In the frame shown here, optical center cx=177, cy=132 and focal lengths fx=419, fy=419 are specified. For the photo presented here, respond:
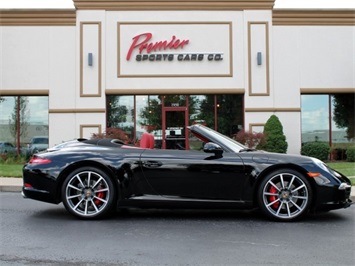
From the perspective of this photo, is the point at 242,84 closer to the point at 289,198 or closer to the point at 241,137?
the point at 241,137

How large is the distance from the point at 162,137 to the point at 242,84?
12.6 ft

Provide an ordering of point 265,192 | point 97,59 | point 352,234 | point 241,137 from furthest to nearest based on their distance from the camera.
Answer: point 97,59 → point 241,137 → point 265,192 → point 352,234

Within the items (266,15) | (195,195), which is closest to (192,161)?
(195,195)

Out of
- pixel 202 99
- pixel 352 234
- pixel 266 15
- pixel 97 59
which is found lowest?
pixel 352 234

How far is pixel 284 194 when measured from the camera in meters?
5.39

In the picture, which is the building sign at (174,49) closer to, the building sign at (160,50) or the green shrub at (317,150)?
the building sign at (160,50)

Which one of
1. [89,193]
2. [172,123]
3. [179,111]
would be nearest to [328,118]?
[179,111]

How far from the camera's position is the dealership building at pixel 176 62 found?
54.7 feet

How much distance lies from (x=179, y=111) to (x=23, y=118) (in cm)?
648

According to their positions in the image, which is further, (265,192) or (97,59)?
(97,59)

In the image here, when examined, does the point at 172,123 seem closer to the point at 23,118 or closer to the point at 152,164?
the point at 23,118

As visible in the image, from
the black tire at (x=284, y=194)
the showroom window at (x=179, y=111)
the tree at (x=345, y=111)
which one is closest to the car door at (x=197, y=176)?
the black tire at (x=284, y=194)

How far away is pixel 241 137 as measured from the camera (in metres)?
15.7

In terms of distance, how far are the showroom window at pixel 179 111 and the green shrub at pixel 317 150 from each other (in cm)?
271
